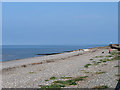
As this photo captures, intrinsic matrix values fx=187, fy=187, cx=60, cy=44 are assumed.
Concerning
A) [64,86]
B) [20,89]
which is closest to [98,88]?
[64,86]

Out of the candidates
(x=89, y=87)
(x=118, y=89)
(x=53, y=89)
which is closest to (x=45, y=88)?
(x=53, y=89)

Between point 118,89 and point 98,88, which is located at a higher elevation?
point 118,89

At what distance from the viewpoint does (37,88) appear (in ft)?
43.1

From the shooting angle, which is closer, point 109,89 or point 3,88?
point 109,89

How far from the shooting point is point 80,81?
570 inches

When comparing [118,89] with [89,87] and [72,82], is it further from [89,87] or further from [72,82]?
[72,82]

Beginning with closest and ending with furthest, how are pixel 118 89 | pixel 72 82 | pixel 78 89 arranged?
pixel 118 89 → pixel 78 89 → pixel 72 82

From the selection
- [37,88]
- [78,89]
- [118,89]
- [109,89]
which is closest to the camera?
[118,89]

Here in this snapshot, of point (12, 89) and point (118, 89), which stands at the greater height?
point (118, 89)

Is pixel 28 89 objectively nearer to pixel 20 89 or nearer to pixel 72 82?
pixel 20 89

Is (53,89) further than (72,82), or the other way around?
(72,82)

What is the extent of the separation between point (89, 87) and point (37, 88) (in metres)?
3.63

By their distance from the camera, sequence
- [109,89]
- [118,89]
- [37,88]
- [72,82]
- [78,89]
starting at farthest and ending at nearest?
[72,82]
[37,88]
[78,89]
[109,89]
[118,89]

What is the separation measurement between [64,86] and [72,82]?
3.32ft
